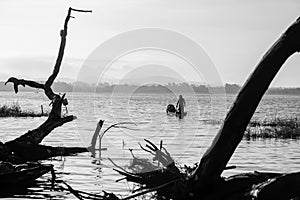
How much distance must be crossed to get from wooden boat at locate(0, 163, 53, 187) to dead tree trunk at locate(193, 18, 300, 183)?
1234 centimetres

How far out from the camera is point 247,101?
12117 millimetres

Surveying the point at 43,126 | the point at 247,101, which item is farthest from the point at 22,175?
the point at 247,101

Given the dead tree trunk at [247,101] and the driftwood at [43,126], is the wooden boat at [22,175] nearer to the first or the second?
the driftwood at [43,126]

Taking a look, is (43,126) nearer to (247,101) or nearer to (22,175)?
(22,175)

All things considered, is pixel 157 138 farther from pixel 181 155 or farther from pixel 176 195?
pixel 176 195

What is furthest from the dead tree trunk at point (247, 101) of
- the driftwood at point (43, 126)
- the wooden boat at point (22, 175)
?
the driftwood at point (43, 126)

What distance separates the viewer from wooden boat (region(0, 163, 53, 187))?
76.9 feet

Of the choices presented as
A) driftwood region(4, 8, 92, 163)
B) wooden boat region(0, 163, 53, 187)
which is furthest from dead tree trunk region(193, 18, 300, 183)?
driftwood region(4, 8, 92, 163)

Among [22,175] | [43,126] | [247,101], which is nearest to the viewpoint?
[247,101]

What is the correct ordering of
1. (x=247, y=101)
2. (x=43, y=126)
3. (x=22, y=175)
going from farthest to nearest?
1. (x=43, y=126)
2. (x=22, y=175)
3. (x=247, y=101)

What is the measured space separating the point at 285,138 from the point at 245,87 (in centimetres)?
3965

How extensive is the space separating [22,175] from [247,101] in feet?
46.3

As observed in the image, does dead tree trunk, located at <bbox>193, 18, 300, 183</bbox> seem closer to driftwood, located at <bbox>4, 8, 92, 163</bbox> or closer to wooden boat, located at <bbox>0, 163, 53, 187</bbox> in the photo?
wooden boat, located at <bbox>0, 163, 53, 187</bbox>

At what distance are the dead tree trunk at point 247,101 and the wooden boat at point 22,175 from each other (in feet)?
40.5
